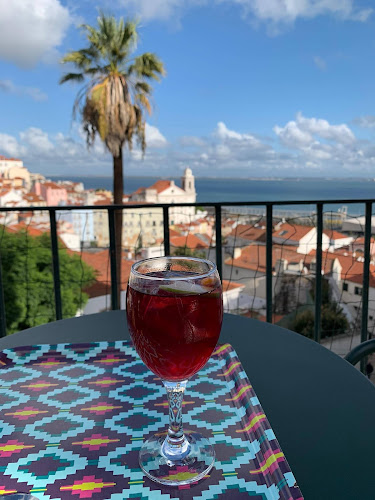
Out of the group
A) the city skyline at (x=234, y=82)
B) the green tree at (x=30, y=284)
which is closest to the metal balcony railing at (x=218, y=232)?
the green tree at (x=30, y=284)

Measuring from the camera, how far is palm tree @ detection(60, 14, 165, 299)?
12.3 m

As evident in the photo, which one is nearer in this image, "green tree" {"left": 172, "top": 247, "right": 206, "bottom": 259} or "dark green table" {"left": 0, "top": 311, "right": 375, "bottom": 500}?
"dark green table" {"left": 0, "top": 311, "right": 375, "bottom": 500}

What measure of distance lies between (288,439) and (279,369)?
17 cm

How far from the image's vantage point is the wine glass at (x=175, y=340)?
1.29ft

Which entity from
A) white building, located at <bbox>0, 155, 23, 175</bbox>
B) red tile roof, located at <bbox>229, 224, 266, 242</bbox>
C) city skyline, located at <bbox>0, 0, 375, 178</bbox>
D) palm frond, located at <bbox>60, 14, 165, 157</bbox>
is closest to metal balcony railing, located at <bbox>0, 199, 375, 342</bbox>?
red tile roof, located at <bbox>229, 224, 266, 242</bbox>

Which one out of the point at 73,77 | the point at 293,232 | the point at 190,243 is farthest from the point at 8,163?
the point at 293,232

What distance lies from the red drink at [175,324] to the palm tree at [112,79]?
12.2 meters

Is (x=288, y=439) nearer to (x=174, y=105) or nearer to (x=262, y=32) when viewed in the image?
(x=174, y=105)

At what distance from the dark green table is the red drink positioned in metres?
0.14

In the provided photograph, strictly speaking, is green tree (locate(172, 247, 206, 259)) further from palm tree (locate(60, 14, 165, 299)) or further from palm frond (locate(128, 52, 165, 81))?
palm frond (locate(128, 52, 165, 81))

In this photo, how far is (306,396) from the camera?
511 millimetres

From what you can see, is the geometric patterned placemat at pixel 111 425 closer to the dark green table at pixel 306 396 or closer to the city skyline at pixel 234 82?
the dark green table at pixel 306 396

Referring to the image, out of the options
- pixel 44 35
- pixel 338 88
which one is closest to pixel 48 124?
pixel 44 35

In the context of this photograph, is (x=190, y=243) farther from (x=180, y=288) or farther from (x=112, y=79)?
(x=180, y=288)
